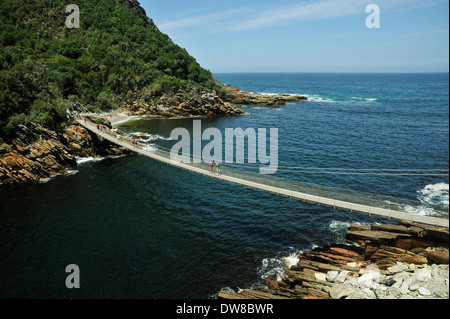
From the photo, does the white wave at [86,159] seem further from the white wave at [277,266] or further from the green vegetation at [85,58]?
the white wave at [277,266]

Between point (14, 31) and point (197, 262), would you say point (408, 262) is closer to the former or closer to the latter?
point (197, 262)

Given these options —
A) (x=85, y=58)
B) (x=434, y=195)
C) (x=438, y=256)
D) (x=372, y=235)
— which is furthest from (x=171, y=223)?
(x=85, y=58)

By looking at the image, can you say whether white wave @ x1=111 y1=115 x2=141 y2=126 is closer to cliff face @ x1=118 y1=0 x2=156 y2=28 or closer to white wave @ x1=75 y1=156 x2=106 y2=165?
white wave @ x1=75 y1=156 x2=106 y2=165

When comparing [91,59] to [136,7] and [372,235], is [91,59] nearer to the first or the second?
[136,7]

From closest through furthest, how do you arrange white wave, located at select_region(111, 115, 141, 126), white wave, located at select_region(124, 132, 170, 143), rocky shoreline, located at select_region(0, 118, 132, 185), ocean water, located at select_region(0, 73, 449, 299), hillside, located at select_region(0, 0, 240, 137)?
ocean water, located at select_region(0, 73, 449, 299)
rocky shoreline, located at select_region(0, 118, 132, 185)
white wave, located at select_region(124, 132, 170, 143)
hillside, located at select_region(0, 0, 240, 137)
white wave, located at select_region(111, 115, 141, 126)

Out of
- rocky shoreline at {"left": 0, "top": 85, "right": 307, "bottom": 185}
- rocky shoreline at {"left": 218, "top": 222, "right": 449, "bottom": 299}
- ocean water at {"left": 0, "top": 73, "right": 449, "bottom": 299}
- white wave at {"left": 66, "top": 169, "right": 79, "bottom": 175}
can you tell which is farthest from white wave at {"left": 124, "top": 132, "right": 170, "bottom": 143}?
rocky shoreline at {"left": 218, "top": 222, "right": 449, "bottom": 299}

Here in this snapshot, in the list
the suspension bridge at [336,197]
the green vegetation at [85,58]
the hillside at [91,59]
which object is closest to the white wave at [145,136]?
the hillside at [91,59]
